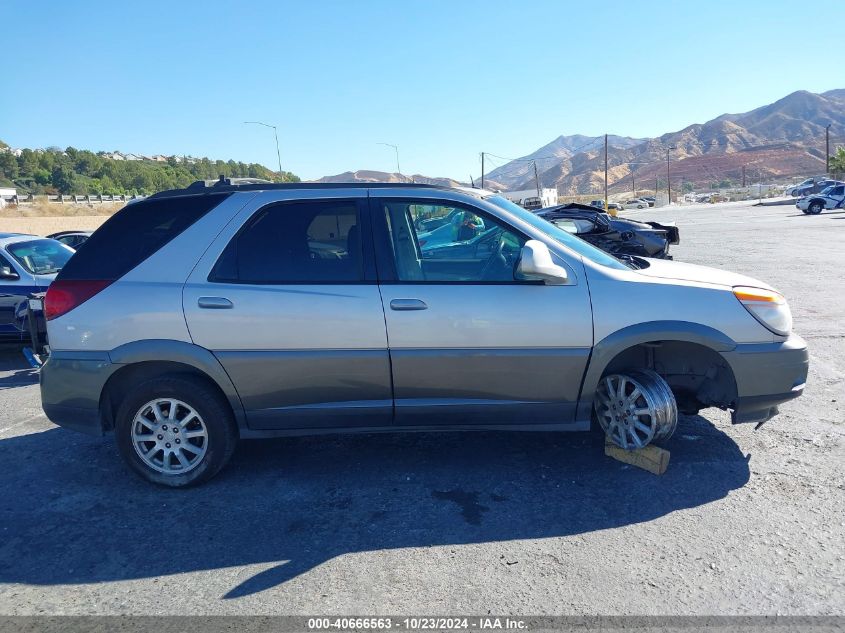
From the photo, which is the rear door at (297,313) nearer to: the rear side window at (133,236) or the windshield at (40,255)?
the rear side window at (133,236)

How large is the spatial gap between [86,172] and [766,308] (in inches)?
4348

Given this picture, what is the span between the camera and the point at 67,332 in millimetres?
3945

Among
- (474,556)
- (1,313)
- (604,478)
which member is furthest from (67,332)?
(1,313)

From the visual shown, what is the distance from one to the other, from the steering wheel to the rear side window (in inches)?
70.0

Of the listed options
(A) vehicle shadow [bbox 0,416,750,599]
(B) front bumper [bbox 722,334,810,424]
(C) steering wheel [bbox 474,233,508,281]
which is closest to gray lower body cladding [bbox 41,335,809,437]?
(B) front bumper [bbox 722,334,810,424]

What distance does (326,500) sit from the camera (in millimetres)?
3820

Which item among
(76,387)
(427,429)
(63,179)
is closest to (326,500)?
(427,429)

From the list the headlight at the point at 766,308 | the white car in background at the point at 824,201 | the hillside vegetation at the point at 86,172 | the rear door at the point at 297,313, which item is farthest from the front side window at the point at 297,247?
the hillside vegetation at the point at 86,172

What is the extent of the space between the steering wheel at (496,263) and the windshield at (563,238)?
A: 0.22 meters

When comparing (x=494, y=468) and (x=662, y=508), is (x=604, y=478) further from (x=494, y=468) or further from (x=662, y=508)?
(x=494, y=468)

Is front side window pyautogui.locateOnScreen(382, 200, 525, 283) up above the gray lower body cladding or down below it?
above

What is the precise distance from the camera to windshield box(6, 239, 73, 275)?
8.11m

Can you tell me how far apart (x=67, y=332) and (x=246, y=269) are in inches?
47.5

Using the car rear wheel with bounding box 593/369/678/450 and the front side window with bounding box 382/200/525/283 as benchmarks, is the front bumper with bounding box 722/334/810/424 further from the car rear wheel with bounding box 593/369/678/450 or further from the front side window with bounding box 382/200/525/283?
the front side window with bounding box 382/200/525/283
